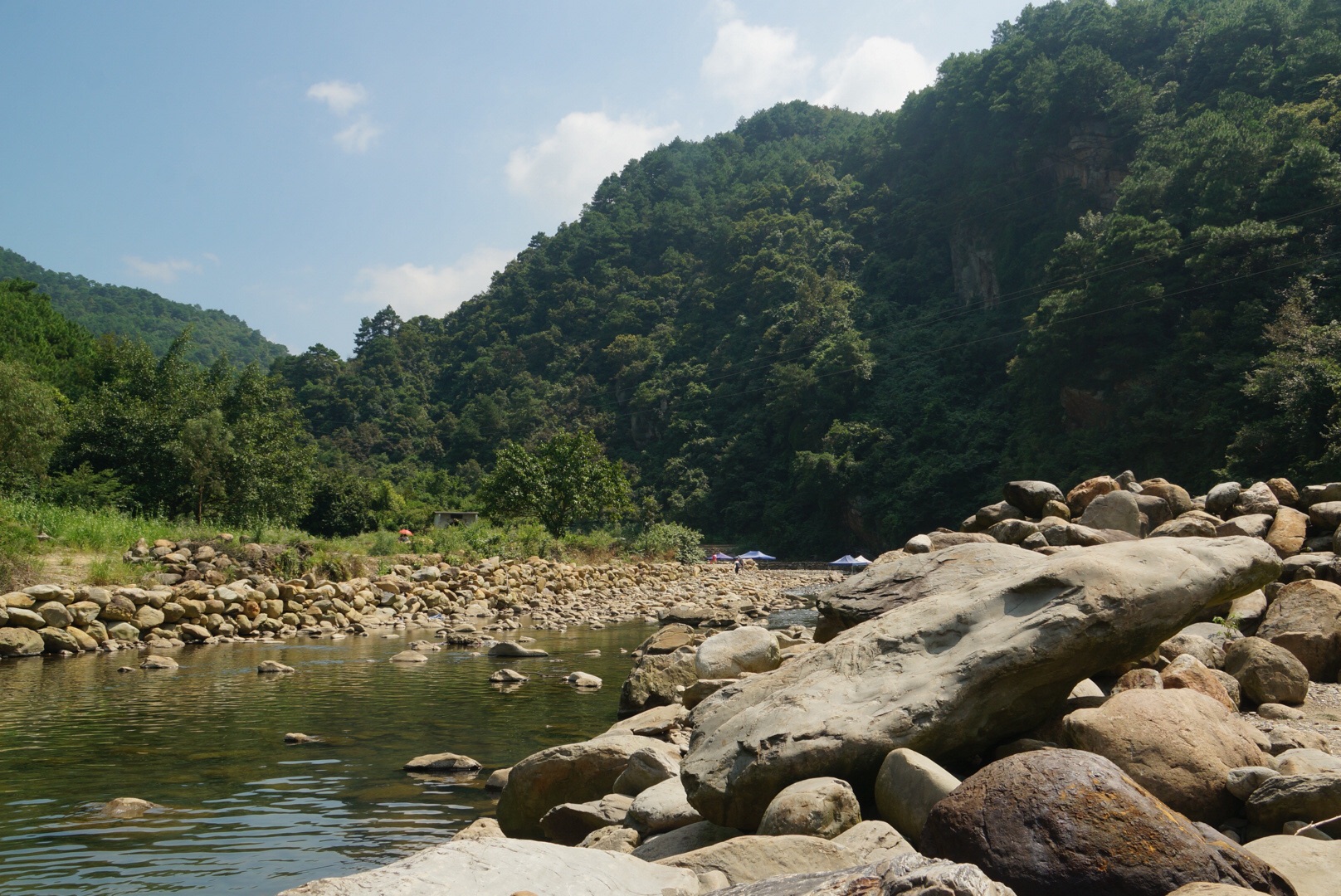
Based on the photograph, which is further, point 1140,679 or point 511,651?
point 511,651

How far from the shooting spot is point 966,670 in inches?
195

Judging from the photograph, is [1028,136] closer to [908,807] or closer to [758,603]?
[758,603]

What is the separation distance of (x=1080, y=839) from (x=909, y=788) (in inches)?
47.1

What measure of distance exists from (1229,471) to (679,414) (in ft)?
160

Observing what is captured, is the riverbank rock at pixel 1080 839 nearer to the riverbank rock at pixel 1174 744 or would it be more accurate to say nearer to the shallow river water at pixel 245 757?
the riverbank rock at pixel 1174 744

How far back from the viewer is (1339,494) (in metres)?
10.5

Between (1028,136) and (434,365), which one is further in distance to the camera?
(434,365)

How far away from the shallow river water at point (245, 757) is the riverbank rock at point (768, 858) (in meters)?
3.02

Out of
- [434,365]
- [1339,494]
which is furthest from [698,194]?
[1339,494]

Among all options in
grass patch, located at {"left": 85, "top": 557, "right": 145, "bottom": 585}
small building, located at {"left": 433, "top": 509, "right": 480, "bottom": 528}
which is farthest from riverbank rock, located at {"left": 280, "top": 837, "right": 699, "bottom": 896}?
small building, located at {"left": 433, "top": 509, "right": 480, "bottom": 528}

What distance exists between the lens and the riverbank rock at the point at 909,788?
14.2ft

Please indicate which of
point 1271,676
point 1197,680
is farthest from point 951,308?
point 1197,680

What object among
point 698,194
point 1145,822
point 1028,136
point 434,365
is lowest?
point 1145,822

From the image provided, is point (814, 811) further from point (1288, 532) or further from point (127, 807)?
point (1288, 532)
